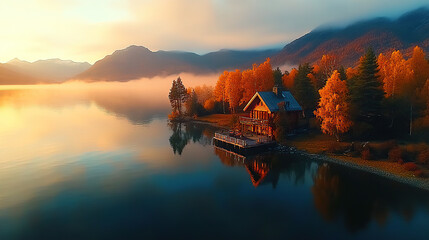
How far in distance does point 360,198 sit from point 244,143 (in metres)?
22.3

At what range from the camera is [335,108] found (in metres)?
47.9

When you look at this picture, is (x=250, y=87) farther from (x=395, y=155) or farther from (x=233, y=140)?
(x=395, y=155)

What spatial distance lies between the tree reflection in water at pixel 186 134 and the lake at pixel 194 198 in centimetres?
630

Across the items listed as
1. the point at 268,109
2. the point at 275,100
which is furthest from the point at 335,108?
the point at 275,100

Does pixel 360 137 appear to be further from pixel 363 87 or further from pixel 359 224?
pixel 359 224

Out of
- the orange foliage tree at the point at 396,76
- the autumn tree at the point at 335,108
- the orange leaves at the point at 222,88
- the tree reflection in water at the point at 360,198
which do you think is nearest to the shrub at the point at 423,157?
the tree reflection in water at the point at 360,198

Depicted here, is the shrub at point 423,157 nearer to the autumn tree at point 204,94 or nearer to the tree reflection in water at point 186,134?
the tree reflection in water at point 186,134

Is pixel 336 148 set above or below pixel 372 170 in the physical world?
above

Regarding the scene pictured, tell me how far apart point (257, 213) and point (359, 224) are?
32.2ft

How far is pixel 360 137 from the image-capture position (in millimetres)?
48812

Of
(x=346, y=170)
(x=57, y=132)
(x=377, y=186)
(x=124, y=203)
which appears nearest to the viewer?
(x=124, y=203)

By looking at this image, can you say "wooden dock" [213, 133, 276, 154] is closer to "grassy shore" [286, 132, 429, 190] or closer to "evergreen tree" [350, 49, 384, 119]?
"grassy shore" [286, 132, 429, 190]

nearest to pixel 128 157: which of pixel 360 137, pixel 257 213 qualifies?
pixel 257 213

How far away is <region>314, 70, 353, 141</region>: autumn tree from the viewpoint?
155 ft
